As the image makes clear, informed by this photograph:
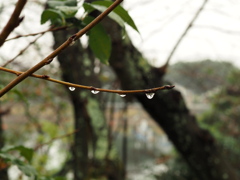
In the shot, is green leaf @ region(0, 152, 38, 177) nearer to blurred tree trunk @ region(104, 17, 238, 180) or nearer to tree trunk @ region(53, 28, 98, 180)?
blurred tree trunk @ region(104, 17, 238, 180)

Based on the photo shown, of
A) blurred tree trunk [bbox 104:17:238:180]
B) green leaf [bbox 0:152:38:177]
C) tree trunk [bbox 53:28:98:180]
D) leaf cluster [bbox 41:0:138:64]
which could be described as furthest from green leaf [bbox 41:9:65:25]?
tree trunk [bbox 53:28:98:180]

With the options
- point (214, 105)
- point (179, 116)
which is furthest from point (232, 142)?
Result: point (179, 116)

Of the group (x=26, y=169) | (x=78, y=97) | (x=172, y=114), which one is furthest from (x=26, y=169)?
(x=78, y=97)

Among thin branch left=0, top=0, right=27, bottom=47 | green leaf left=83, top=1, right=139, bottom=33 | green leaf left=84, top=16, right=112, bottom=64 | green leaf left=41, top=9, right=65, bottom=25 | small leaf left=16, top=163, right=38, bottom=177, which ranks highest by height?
thin branch left=0, top=0, right=27, bottom=47

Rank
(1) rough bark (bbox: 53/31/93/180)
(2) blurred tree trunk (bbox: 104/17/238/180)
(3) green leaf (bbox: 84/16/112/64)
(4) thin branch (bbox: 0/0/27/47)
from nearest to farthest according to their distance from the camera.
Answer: (4) thin branch (bbox: 0/0/27/47) < (3) green leaf (bbox: 84/16/112/64) < (2) blurred tree trunk (bbox: 104/17/238/180) < (1) rough bark (bbox: 53/31/93/180)

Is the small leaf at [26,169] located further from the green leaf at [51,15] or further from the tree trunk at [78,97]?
the tree trunk at [78,97]

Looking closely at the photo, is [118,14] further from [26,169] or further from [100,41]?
[26,169]
